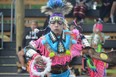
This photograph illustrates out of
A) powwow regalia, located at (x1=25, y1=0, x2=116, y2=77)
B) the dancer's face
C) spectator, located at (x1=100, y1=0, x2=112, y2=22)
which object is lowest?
powwow regalia, located at (x1=25, y1=0, x2=116, y2=77)

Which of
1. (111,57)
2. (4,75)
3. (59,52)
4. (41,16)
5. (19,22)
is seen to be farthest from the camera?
(41,16)

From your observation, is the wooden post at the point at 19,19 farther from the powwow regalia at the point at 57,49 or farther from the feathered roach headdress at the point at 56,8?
the powwow regalia at the point at 57,49

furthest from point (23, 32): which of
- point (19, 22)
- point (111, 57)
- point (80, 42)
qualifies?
point (111, 57)

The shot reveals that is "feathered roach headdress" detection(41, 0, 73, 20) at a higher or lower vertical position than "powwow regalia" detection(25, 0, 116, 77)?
higher

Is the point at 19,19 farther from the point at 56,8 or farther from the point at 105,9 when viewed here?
the point at 56,8

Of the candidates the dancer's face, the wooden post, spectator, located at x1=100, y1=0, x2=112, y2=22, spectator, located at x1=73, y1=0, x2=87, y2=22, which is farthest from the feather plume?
spectator, located at x1=100, y1=0, x2=112, y2=22

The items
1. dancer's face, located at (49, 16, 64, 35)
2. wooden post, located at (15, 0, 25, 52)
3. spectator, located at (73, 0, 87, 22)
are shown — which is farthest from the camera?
spectator, located at (73, 0, 87, 22)

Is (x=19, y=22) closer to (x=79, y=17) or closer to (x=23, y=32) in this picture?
(x=23, y=32)

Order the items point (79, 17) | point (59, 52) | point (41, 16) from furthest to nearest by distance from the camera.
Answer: point (41, 16) < point (79, 17) < point (59, 52)

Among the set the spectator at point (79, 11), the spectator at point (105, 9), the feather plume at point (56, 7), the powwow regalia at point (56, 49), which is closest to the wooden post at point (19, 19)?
the spectator at point (79, 11)

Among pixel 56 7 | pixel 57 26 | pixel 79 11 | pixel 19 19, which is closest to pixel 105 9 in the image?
pixel 79 11

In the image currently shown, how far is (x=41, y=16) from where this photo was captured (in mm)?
15820

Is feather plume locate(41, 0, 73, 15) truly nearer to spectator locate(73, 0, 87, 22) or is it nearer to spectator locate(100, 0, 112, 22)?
spectator locate(73, 0, 87, 22)

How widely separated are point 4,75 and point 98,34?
2797 millimetres
